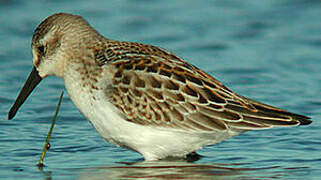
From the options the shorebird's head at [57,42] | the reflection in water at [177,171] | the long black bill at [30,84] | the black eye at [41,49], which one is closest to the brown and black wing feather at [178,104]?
the reflection in water at [177,171]

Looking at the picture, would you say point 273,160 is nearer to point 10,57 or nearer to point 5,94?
point 5,94

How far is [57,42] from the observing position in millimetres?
9008

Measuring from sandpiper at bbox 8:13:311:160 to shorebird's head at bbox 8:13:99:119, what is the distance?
0.92 ft

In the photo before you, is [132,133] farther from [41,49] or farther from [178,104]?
[41,49]

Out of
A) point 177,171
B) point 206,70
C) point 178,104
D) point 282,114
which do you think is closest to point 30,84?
point 178,104

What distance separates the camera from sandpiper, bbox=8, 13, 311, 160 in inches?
331

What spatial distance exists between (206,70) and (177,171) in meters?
4.48

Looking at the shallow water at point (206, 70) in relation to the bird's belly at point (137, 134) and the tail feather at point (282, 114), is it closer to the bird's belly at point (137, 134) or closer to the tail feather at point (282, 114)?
the bird's belly at point (137, 134)

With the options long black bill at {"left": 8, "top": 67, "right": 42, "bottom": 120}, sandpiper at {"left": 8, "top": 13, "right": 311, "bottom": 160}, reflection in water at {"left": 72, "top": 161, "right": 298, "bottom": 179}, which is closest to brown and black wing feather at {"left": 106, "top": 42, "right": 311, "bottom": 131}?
sandpiper at {"left": 8, "top": 13, "right": 311, "bottom": 160}

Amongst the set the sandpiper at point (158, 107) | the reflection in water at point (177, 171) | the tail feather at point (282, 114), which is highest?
the tail feather at point (282, 114)

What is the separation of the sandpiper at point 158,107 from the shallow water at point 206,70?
438 millimetres

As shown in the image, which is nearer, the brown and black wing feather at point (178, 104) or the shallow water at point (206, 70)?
the brown and black wing feather at point (178, 104)

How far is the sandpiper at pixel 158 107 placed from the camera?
27.6 feet

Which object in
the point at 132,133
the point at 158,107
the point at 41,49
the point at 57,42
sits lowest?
the point at 132,133
